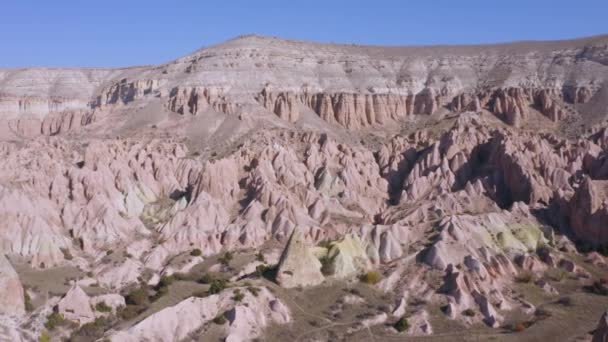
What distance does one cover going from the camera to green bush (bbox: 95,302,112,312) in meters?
42.8

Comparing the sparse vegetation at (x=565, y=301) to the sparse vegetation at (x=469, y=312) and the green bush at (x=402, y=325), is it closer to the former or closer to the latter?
the sparse vegetation at (x=469, y=312)

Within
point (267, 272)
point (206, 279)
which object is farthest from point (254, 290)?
point (206, 279)

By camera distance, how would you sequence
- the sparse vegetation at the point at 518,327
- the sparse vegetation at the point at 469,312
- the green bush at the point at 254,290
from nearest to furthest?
the sparse vegetation at the point at 518,327
the green bush at the point at 254,290
the sparse vegetation at the point at 469,312

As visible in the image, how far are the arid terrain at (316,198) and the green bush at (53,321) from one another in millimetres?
80

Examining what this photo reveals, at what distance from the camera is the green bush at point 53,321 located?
40.1 meters

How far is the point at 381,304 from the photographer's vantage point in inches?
1791

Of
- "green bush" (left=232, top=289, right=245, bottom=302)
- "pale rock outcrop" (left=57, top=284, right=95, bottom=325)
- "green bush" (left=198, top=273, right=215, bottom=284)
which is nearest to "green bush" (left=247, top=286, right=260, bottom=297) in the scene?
"green bush" (left=232, top=289, right=245, bottom=302)

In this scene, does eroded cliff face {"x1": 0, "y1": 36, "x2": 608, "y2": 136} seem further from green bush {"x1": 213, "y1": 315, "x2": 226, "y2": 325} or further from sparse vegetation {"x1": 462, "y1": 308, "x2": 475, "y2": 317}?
green bush {"x1": 213, "y1": 315, "x2": 226, "y2": 325}

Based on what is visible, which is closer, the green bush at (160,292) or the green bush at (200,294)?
the green bush at (200,294)

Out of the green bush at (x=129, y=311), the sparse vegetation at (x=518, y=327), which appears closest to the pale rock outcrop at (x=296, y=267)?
the green bush at (x=129, y=311)

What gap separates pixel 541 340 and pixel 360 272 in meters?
13.4

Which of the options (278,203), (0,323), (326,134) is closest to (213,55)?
(326,134)

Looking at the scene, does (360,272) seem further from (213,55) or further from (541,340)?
(213,55)

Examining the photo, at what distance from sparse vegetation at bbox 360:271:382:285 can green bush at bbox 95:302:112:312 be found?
669 inches
